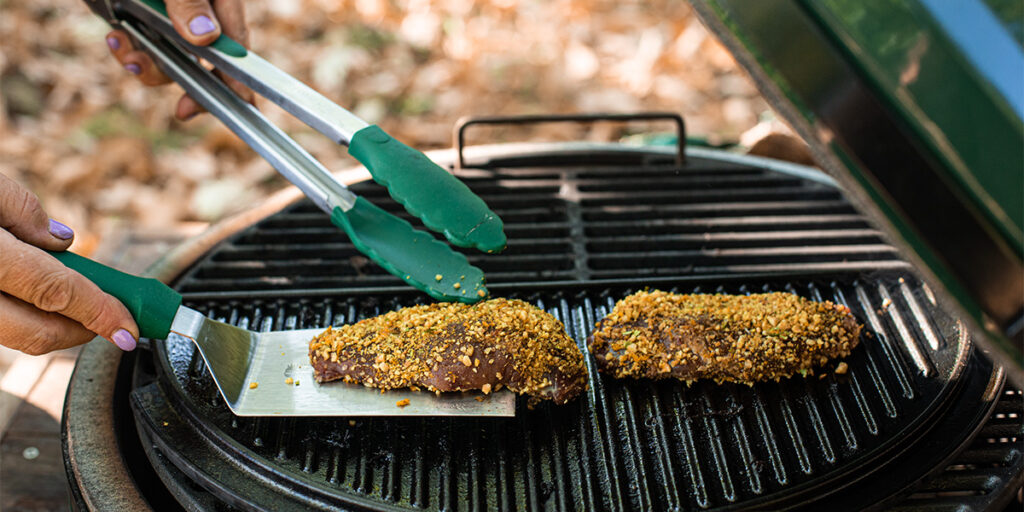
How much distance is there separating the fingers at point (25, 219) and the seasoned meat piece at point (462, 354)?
2.20ft

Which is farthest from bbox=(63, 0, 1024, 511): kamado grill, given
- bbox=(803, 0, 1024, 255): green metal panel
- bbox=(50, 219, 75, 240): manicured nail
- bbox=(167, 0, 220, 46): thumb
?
bbox=(167, 0, 220, 46): thumb

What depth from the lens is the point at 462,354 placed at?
1.88 m

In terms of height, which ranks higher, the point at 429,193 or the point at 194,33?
the point at 194,33

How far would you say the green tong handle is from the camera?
1771mm

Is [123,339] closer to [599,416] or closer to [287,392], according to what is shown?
[287,392]

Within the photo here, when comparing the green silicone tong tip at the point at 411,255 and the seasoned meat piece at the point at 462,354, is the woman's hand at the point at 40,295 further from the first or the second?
the green silicone tong tip at the point at 411,255

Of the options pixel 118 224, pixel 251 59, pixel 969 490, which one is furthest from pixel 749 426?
pixel 118 224

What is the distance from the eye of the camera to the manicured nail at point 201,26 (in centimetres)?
221

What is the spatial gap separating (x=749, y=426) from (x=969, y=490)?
0.55 metres

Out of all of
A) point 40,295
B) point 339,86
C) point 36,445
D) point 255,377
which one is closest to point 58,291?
point 40,295

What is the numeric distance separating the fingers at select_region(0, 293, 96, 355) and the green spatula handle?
12 cm

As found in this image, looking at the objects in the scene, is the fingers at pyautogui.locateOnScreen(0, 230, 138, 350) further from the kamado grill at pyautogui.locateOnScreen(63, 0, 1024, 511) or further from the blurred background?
the blurred background

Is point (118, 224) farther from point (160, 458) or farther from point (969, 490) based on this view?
point (969, 490)

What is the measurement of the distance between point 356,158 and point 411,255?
1.18ft
